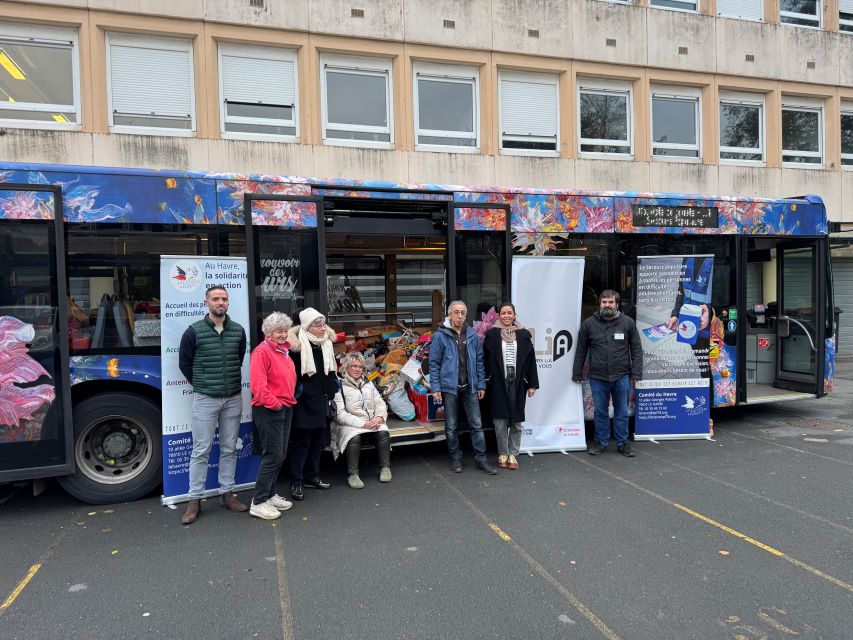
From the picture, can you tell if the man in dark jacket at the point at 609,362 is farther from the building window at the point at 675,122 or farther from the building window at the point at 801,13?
the building window at the point at 801,13

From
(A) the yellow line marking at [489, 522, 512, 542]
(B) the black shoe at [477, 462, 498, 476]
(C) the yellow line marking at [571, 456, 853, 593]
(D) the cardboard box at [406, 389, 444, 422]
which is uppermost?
(D) the cardboard box at [406, 389, 444, 422]

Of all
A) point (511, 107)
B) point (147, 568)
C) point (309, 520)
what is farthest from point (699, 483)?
point (511, 107)

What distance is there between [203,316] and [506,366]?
9.75ft

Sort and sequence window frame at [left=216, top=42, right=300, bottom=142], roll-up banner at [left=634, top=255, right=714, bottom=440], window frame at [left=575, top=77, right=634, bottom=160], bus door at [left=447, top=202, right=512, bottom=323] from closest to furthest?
bus door at [left=447, top=202, right=512, bottom=323] < roll-up banner at [left=634, top=255, right=714, bottom=440] < window frame at [left=216, top=42, right=300, bottom=142] < window frame at [left=575, top=77, right=634, bottom=160]

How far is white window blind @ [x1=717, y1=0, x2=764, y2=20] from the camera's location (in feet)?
44.7

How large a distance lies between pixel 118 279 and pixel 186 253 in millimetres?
595

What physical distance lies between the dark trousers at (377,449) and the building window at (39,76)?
345 inches

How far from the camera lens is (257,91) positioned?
10.9 m

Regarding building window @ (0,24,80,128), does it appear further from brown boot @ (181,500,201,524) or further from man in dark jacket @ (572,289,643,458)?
man in dark jacket @ (572,289,643,458)

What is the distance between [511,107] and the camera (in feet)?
40.9

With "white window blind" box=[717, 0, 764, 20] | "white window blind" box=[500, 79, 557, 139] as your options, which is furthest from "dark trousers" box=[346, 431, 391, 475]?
"white window blind" box=[717, 0, 764, 20]

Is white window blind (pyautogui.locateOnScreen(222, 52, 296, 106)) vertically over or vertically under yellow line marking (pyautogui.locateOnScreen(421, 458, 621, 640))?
over

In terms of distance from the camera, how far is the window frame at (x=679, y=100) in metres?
13.4

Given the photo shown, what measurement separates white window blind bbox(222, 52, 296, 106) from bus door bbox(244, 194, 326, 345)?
266 inches
